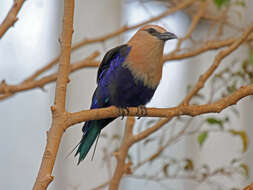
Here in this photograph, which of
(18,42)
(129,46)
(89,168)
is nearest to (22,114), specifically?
(18,42)

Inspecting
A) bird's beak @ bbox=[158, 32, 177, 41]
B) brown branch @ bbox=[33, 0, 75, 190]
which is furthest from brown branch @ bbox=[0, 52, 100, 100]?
brown branch @ bbox=[33, 0, 75, 190]

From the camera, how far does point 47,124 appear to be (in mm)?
1769

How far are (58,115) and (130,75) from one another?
28cm

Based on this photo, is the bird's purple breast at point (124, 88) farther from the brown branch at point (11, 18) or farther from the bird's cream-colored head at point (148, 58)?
the brown branch at point (11, 18)

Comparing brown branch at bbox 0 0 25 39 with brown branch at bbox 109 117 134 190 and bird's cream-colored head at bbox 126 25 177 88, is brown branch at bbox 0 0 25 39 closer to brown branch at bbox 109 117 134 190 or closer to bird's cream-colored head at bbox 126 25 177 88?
bird's cream-colored head at bbox 126 25 177 88

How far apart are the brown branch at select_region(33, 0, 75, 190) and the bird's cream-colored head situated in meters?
0.25

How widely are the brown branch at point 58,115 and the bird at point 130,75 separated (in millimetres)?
243

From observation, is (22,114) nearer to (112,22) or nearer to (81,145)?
(112,22)

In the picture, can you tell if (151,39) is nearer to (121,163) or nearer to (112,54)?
(112,54)

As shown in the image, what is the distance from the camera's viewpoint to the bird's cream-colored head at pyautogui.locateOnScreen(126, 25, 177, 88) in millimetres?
839

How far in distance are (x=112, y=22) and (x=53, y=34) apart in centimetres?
35

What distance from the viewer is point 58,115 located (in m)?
0.59

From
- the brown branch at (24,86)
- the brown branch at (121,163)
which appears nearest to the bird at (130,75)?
the brown branch at (121,163)

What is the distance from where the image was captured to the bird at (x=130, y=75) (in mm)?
840
